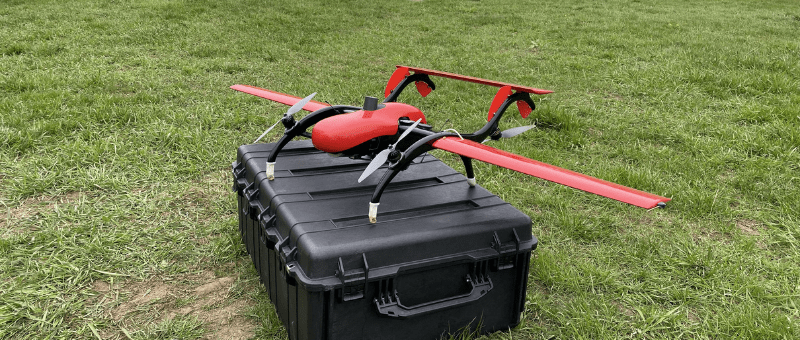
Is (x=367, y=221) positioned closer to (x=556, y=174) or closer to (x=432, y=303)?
(x=432, y=303)

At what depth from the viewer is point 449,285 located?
274cm

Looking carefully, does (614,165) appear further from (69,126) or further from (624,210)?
(69,126)

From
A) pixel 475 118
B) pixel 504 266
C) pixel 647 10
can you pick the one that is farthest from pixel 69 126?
pixel 647 10

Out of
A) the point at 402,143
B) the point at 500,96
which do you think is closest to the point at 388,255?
the point at 402,143

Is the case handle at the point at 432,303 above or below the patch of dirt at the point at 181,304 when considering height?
above

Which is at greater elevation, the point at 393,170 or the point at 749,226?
the point at 393,170

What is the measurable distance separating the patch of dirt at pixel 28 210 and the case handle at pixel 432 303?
115 inches

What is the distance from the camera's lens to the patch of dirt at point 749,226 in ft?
13.8

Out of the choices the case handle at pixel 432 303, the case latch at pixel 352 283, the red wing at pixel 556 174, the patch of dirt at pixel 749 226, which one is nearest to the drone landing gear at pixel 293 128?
the red wing at pixel 556 174

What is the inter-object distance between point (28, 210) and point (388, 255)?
3206 mm

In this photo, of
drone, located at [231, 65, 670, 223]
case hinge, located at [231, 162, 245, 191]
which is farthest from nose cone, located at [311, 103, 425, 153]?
case hinge, located at [231, 162, 245, 191]

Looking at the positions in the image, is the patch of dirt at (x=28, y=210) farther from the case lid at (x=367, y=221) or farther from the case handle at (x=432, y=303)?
the case handle at (x=432, y=303)

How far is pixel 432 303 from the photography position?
2.68 meters

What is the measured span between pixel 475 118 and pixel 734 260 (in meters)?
3.31
